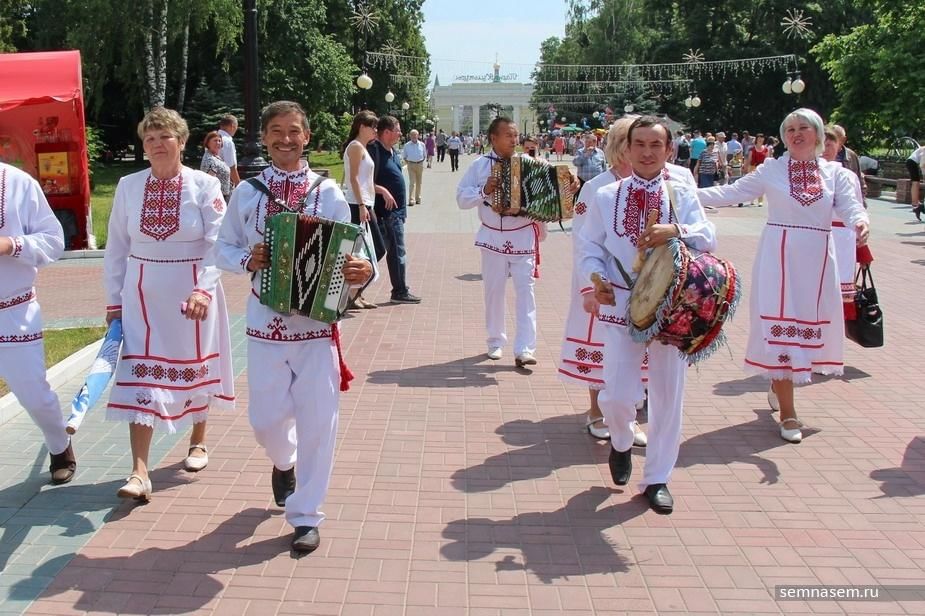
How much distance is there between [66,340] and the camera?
8516 millimetres

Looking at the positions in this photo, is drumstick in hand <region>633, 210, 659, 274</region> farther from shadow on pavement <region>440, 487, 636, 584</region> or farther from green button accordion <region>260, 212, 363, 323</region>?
green button accordion <region>260, 212, 363, 323</region>

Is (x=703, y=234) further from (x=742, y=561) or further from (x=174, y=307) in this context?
(x=174, y=307)

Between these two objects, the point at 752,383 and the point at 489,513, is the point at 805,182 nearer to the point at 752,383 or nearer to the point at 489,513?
the point at 752,383

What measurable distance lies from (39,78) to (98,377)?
11.3 meters

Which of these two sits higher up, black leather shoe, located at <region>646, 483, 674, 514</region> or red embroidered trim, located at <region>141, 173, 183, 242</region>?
red embroidered trim, located at <region>141, 173, 183, 242</region>

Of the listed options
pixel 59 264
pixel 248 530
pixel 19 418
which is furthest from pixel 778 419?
pixel 59 264

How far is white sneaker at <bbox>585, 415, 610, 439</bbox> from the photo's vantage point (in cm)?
613

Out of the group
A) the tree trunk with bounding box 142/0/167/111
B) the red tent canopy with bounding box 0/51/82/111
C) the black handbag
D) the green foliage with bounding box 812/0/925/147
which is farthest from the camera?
the tree trunk with bounding box 142/0/167/111

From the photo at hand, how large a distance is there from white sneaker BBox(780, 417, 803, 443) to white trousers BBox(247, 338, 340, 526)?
325 centimetres

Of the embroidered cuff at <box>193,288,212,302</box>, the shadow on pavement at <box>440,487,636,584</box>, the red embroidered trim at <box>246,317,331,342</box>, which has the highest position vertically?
the embroidered cuff at <box>193,288,212,302</box>

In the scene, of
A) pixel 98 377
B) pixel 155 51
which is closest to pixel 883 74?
pixel 155 51

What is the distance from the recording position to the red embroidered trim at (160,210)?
16.1ft

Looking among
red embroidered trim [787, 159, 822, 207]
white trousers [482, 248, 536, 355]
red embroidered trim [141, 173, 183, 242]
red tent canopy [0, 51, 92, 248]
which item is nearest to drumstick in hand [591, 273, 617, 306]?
red embroidered trim [787, 159, 822, 207]

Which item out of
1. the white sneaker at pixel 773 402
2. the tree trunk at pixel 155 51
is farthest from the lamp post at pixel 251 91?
the tree trunk at pixel 155 51
